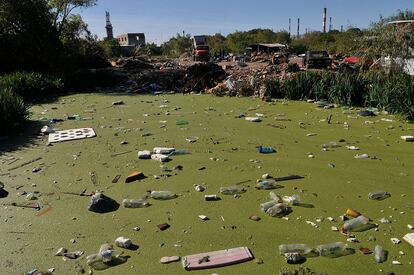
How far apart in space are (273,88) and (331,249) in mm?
7257

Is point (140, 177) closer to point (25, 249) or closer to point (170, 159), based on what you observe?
point (170, 159)

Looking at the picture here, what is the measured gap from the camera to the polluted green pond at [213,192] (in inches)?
114

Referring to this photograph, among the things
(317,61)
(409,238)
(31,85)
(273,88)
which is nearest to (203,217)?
(409,238)

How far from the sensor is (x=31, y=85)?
36.2ft

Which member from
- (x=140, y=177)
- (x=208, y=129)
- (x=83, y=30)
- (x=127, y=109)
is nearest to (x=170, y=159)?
(x=140, y=177)

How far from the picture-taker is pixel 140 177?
4543 mm

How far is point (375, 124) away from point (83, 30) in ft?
49.1

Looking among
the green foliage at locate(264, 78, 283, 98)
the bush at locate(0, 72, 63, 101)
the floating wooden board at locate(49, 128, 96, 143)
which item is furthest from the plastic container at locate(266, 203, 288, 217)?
the bush at locate(0, 72, 63, 101)

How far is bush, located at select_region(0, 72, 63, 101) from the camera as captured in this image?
34.0ft

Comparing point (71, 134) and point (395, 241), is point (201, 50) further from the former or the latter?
point (395, 241)

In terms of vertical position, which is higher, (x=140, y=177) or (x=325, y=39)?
(x=325, y=39)

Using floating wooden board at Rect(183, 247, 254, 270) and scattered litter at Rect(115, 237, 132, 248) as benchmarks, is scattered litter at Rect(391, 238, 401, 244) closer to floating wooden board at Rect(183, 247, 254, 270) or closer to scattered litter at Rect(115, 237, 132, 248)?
floating wooden board at Rect(183, 247, 254, 270)

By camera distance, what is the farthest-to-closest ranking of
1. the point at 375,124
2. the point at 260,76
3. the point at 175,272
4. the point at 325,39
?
the point at 325,39 < the point at 260,76 < the point at 375,124 < the point at 175,272

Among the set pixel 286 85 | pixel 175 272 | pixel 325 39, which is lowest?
pixel 175 272
